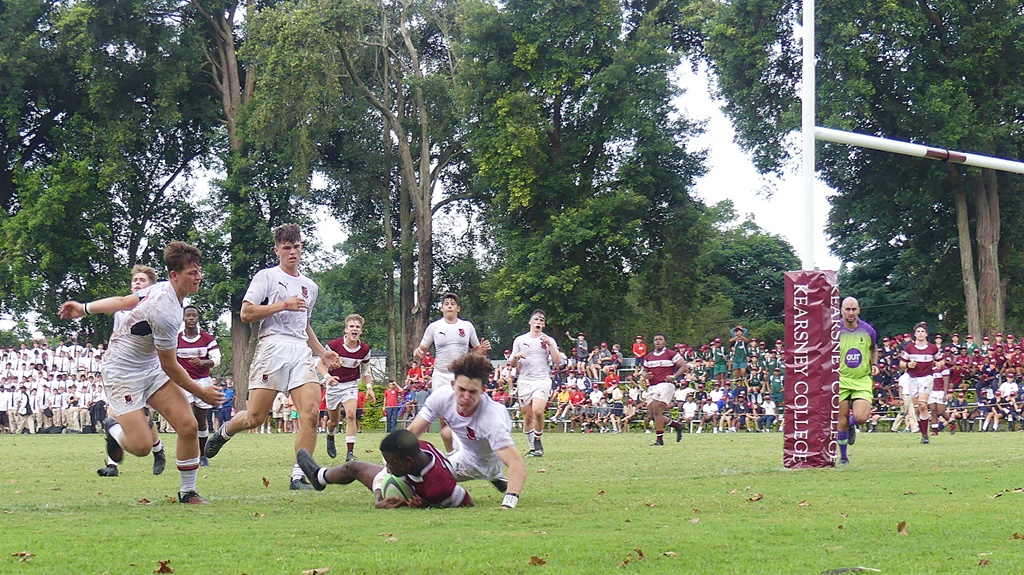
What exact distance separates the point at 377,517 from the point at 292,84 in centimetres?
3959

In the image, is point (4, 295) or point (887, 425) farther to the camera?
point (4, 295)

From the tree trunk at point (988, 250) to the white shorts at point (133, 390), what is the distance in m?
35.5

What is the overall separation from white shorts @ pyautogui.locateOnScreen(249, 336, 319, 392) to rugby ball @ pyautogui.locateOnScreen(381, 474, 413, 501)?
2.76 m

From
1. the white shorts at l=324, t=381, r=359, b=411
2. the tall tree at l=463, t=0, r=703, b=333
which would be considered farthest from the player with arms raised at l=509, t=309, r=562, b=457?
the tall tree at l=463, t=0, r=703, b=333

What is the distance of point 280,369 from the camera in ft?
40.2

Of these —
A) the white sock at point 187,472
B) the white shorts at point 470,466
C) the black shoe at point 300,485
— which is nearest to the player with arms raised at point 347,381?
the black shoe at point 300,485

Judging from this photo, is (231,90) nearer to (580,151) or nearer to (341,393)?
(580,151)

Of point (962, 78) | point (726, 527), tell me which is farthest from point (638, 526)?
point (962, 78)

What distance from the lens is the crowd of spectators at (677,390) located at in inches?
1294

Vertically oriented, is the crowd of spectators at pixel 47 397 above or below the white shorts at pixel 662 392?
above

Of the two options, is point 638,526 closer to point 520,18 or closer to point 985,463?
point 985,463

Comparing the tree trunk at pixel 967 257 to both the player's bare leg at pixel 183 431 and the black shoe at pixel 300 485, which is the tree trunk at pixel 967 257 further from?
the player's bare leg at pixel 183 431

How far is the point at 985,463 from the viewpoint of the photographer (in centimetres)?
1552

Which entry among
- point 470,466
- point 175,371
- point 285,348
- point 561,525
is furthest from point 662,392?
point 561,525
